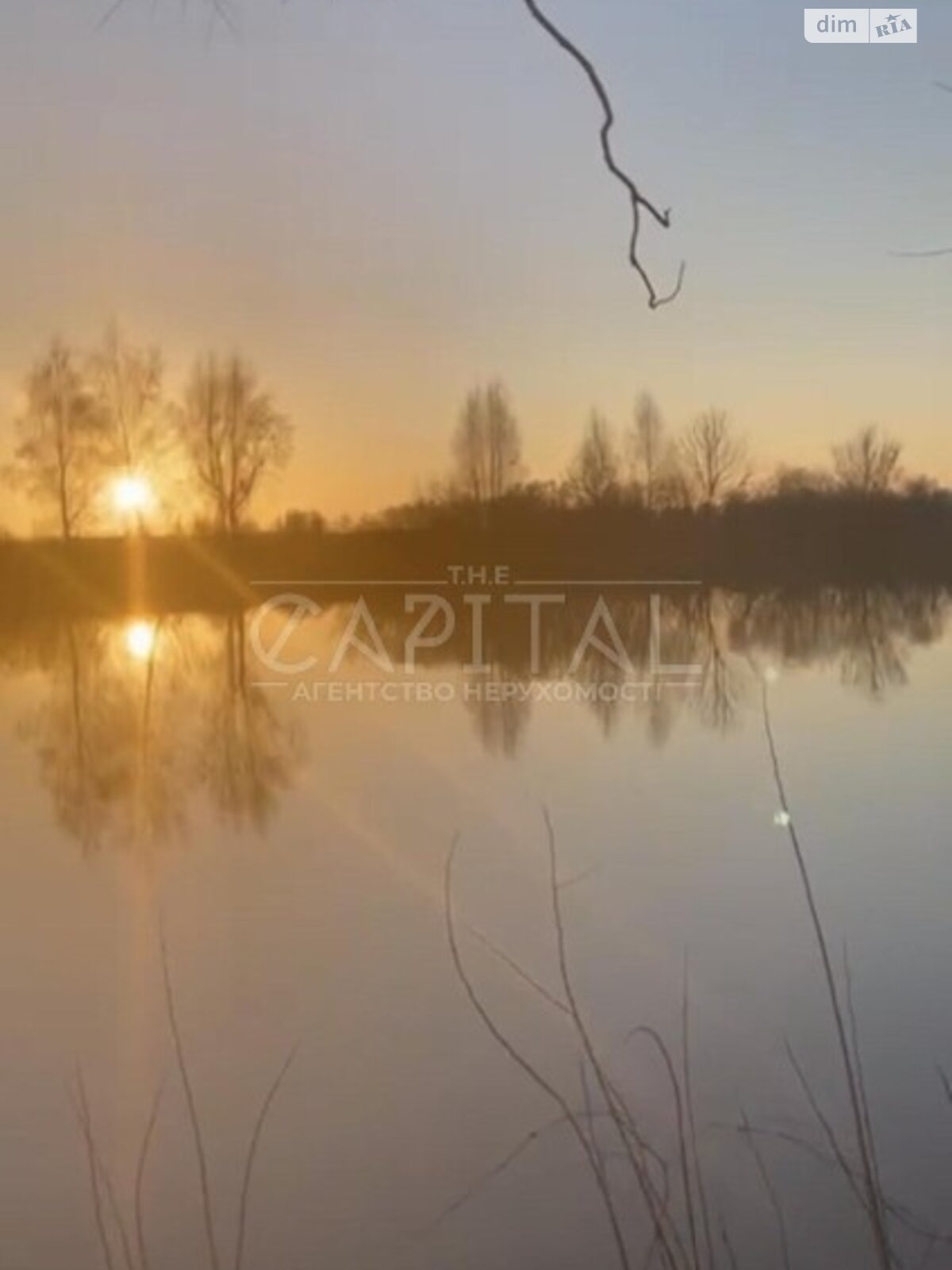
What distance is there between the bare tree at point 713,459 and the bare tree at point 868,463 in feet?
0.40

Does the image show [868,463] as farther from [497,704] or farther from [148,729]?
[148,729]

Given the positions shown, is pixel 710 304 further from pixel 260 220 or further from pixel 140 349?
pixel 140 349

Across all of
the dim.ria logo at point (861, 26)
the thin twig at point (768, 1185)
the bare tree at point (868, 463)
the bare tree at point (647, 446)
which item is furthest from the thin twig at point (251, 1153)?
the dim.ria logo at point (861, 26)

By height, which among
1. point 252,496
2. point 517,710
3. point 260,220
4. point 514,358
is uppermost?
point 260,220

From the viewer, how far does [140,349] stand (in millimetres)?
1645

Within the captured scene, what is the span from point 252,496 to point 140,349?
22 cm

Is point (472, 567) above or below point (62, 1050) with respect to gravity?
above

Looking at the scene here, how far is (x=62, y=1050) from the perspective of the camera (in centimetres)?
163

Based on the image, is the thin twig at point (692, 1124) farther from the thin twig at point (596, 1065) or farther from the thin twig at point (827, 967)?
the thin twig at point (827, 967)

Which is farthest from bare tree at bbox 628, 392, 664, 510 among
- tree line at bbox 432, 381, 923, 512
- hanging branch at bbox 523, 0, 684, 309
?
hanging branch at bbox 523, 0, 684, 309

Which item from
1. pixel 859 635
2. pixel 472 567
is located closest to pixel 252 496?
pixel 472 567

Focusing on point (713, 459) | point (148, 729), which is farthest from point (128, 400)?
point (713, 459)

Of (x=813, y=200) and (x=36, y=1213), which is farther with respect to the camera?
(x=813, y=200)

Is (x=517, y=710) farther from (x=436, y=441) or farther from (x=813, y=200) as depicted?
(x=813, y=200)
